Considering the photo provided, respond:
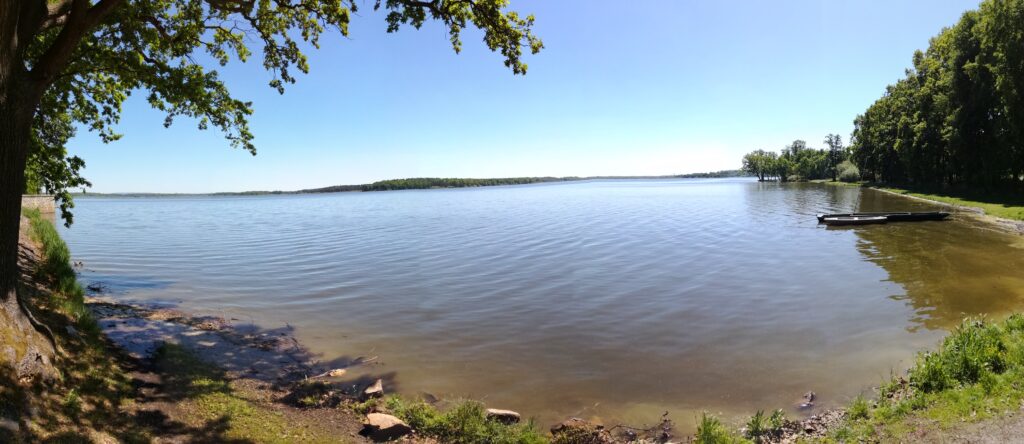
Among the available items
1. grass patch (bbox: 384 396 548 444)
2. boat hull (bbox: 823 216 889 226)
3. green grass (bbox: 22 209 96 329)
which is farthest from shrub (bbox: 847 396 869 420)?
boat hull (bbox: 823 216 889 226)

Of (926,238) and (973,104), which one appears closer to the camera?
(926,238)

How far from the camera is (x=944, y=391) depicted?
7055 millimetres

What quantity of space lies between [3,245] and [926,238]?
122ft

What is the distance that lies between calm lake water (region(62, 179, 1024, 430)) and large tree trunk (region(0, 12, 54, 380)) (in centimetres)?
532

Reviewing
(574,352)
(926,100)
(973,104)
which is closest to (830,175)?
(926,100)

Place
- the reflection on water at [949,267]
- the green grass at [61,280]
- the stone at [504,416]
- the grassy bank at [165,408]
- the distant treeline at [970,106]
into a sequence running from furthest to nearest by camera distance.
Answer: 1. the distant treeline at [970,106]
2. the reflection on water at [949,267]
3. the green grass at [61,280]
4. the stone at [504,416]
5. the grassy bank at [165,408]

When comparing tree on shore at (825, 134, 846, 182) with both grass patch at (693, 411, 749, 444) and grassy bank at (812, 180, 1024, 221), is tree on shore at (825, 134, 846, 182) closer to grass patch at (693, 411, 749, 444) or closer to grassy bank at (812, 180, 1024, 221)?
grassy bank at (812, 180, 1024, 221)

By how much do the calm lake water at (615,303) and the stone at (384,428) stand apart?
1.92 metres

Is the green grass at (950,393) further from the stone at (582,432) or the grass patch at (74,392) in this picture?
the grass patch at (74,392)

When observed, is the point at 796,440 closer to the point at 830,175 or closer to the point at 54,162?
the point at 54,162

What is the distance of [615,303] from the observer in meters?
15.2

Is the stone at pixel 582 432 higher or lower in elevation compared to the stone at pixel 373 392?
lower

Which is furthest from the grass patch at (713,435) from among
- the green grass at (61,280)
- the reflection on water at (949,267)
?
the green grass at (61,280)

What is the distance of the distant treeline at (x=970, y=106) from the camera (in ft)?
124
